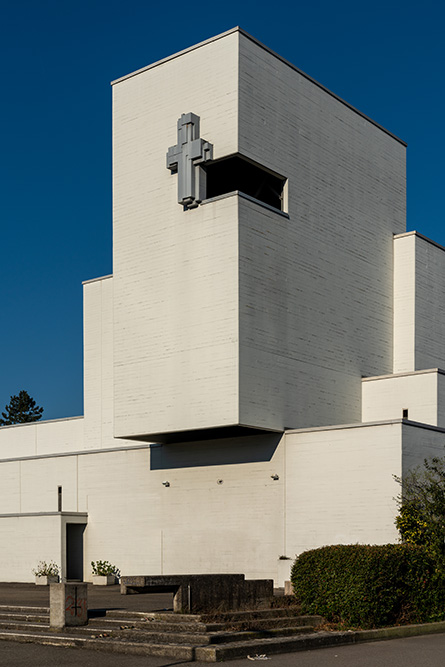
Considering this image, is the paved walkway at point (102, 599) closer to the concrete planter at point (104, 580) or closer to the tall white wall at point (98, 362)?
the concrete planter at point (104, 580)

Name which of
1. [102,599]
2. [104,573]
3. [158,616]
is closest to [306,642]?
[158,616]

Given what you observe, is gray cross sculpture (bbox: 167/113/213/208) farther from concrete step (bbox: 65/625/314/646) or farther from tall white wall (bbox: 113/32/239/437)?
concrete step (bbox: 65/625/314/646)

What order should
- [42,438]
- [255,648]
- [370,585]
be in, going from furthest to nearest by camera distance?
[42,438]
[370,585]
[255,648]

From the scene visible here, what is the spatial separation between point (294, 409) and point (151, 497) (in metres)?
6.75

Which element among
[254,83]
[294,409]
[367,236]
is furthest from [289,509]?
[254,83]

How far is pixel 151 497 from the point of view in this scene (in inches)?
1271

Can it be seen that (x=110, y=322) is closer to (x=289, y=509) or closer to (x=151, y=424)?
(x=151, y=424)

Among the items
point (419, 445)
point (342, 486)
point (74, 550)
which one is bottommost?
point (74, 550)

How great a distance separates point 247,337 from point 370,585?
11909 millimetres

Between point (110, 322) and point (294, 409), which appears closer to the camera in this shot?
point (294, 409)

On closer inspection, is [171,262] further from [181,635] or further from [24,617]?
[181,635]

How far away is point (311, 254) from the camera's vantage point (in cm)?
3106

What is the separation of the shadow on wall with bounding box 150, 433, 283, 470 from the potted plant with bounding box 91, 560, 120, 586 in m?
4.10

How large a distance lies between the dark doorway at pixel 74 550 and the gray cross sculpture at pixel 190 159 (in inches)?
536
